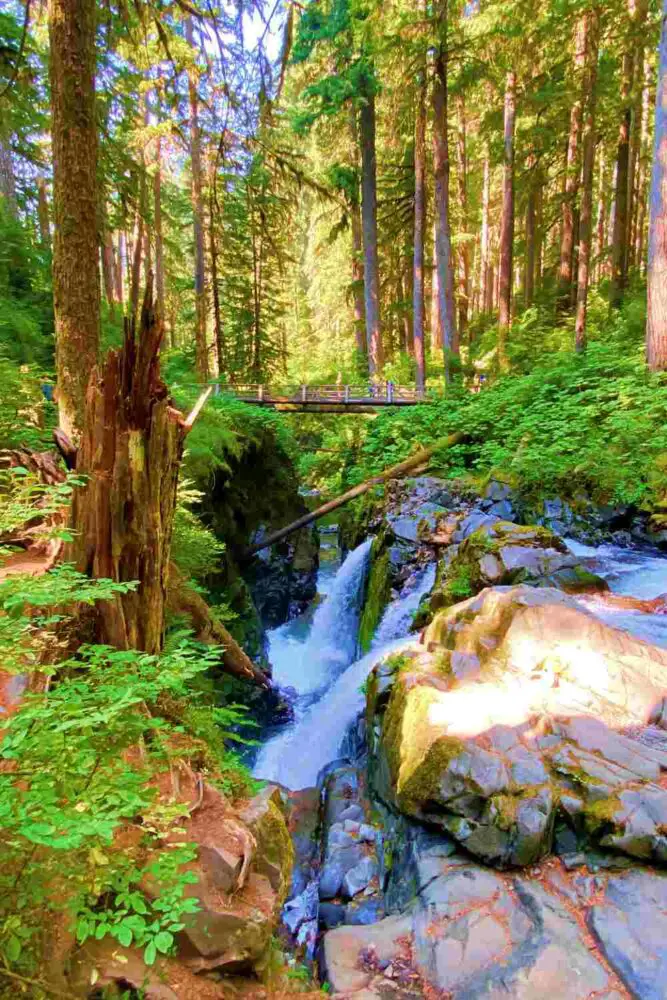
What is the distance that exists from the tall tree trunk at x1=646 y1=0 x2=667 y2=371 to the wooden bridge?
674 centimetres

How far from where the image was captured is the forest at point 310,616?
8.14 feet

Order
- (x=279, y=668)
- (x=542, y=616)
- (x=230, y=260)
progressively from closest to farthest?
(x=542, y=616)
(x=279, y=668)
(x=230, y=260)

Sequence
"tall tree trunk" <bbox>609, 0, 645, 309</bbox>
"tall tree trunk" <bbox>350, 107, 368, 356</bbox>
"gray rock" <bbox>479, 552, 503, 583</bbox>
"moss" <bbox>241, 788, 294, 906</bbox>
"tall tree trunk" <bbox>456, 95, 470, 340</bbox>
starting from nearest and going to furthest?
1. "moss" <bbox>241, 788, 294, 906</bbox>
2. "gray rock" <bbox>479, 552, 503, 583</bbox>
3. "tall tree trunk" <bbox>609, 0, 645, 309</bbox>
4. "tall tree trunk" <bbox>350, 107, 368, 356</bbox>
5. "tall tree trunk" <bbox>456, 95, 470, 340</bbox>

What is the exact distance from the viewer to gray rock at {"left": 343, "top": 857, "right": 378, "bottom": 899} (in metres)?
5.02

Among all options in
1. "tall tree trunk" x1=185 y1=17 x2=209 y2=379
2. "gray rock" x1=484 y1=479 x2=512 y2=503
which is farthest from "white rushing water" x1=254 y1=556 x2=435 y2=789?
"tall tree trunk" x1=185 y1=17 x2=209 y2=379

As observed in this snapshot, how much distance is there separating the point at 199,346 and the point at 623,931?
1458 cm

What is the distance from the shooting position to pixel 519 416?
13031mm

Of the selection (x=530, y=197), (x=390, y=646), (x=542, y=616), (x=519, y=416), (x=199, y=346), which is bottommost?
(x=390, y=646)

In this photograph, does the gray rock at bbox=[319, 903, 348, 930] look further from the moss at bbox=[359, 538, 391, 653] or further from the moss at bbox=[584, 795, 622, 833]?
the moss at bbox=[359, 538, 391, 653]

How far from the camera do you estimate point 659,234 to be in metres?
10.5

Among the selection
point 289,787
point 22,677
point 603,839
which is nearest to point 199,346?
point 289,787

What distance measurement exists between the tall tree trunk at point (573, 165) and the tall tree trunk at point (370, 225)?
21.2 ft

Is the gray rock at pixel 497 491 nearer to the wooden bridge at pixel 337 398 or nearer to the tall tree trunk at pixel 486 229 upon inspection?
the wooden bridge at pixel 337 398

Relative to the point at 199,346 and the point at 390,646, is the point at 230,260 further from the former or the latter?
the point at 390,646
